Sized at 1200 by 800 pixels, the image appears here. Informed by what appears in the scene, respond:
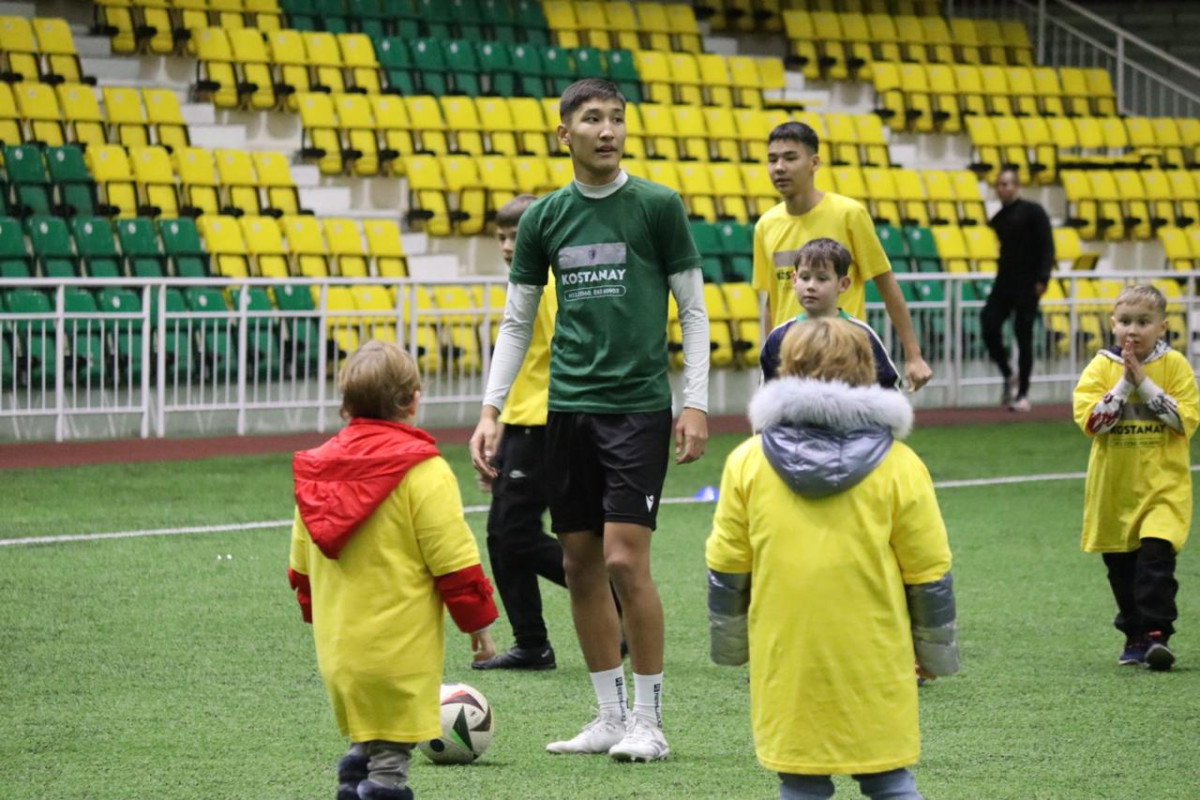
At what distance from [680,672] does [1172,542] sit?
1859 millimetres

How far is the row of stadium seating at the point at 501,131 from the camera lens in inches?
754

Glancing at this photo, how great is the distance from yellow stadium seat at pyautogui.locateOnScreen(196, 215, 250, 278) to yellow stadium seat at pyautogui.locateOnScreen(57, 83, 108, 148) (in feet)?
4.95

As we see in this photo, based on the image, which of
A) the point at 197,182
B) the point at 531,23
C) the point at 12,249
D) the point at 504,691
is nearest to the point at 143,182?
the point at 197,182

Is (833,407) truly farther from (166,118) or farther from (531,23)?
(531,23)

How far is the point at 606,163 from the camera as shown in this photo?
526 cm

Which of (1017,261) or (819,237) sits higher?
(1017,261)

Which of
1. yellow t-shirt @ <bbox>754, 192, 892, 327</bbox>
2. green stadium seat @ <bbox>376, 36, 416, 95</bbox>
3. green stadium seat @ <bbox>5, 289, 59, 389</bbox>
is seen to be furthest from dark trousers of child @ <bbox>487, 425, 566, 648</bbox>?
green stadium seat @ <bbox>376, 36, 416, 95</bbox>

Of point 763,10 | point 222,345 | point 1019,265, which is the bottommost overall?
point 222,345

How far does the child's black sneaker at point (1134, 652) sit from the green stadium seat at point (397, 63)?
1472cm

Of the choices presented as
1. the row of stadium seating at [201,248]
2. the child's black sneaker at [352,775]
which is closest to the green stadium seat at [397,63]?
the row of stadium seating at [201,248]

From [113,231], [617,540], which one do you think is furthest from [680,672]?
[113,231]

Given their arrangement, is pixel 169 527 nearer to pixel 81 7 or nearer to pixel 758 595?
pixel 758 595

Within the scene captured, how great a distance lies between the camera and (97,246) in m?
15.8

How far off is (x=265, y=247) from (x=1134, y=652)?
11.6 m
